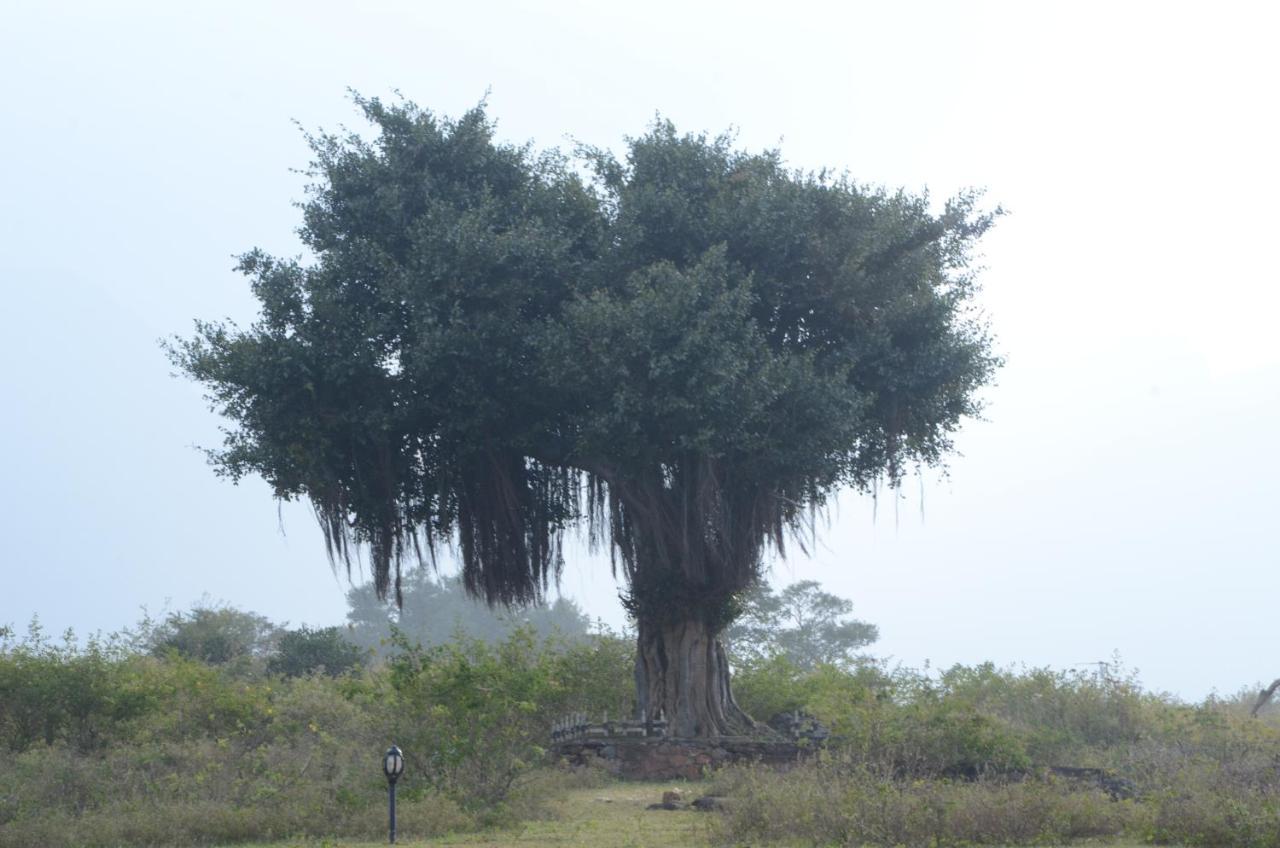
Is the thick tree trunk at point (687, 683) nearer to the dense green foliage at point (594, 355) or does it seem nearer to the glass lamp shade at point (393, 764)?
the dense green foliage at point (594, 355)

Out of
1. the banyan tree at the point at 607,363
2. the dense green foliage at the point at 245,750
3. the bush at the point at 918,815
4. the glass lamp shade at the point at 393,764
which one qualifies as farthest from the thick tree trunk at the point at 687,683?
the glass lamp shade at the point at 393,764

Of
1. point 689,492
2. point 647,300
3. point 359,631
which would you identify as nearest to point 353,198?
point 647,300

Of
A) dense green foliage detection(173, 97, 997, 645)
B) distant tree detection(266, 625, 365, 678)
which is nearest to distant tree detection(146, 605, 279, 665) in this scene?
distant tree detection(266, 625, 365, 678)

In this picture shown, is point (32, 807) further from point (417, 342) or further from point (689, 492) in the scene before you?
point (689, 492)

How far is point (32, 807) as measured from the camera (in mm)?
13977

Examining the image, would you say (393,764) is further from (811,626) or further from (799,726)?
(811,626)

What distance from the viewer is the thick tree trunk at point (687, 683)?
22781 millimetres

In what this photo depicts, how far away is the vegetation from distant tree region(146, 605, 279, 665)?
14.6 m

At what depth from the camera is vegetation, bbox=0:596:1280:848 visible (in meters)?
12.4

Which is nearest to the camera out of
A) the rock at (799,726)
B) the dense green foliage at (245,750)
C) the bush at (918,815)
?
the bush at (918,815)

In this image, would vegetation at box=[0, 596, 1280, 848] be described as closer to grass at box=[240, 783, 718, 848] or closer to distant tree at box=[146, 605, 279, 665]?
grass at box=[240, 783, 718, 848]

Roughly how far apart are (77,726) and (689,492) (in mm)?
10131

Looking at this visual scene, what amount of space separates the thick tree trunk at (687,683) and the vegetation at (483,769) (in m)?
1.82

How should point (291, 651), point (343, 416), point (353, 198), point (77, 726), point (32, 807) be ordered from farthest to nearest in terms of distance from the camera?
point (291, 651)
point (353, 198)
point (343, 416)
point (77, 726)
point (32, 807)
